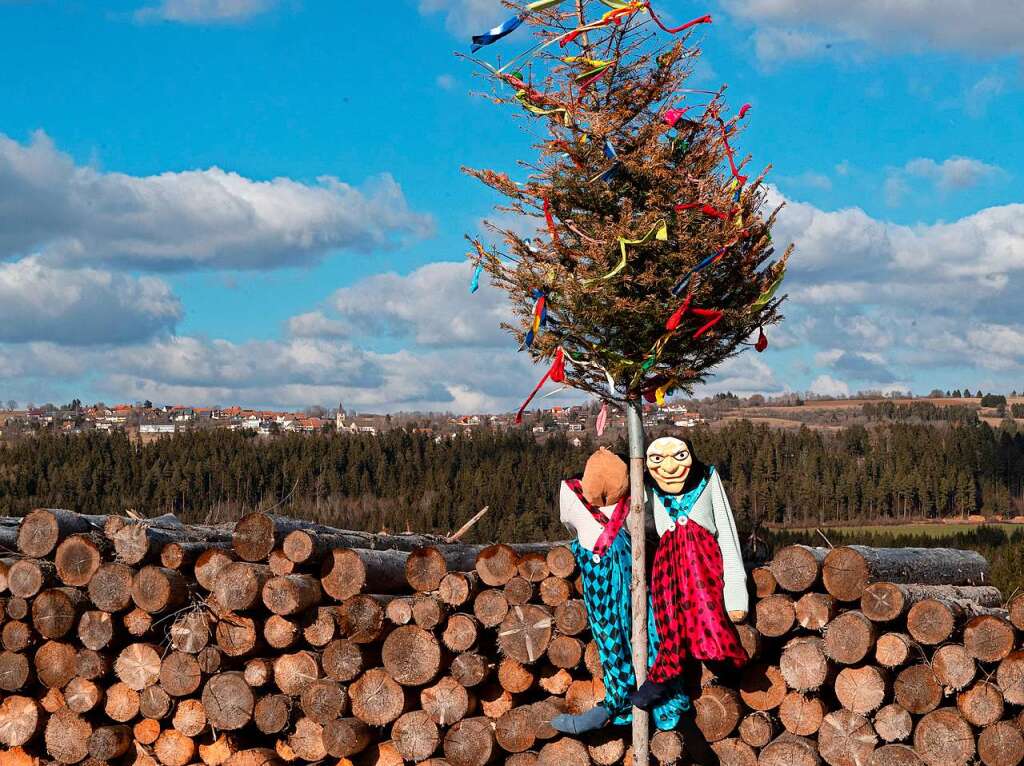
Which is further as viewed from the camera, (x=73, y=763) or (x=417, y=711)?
(x=73, y=763)

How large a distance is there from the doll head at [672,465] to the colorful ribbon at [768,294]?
1073mm

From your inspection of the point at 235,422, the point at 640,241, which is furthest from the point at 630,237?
the point at 235,422

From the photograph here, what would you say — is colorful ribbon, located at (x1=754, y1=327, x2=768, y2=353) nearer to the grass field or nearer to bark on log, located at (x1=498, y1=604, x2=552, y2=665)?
bark on log, located at (x1=498, y1=604, x2=552, y2=665)

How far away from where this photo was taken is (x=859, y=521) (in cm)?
10512

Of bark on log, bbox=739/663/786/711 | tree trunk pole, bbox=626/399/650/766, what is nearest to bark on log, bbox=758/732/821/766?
bark on log, bbox=739/663/786/711

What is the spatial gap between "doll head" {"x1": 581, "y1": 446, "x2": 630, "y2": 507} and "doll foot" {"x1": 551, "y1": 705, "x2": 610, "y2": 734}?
1461mm

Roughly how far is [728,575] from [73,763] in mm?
5309

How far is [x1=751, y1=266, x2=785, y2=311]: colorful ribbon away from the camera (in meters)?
7.30

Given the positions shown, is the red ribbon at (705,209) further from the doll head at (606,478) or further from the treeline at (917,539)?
the treeline at (917,539)

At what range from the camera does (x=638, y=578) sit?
728 cm

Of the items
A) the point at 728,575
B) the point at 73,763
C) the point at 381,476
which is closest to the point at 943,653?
the point at 728,575

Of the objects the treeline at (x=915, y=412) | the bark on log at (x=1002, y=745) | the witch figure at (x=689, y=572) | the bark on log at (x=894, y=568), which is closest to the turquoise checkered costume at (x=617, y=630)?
the witch figure at (x=689, y=572)

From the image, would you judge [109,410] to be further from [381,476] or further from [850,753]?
[850,753]

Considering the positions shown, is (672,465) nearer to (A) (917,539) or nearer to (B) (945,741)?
(B) (945,741)
